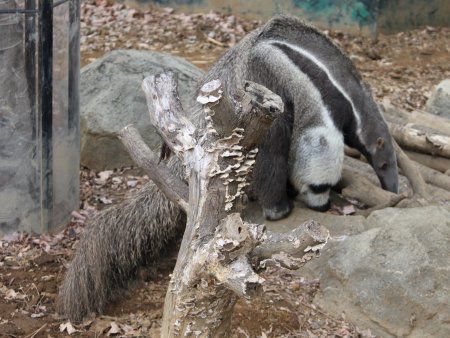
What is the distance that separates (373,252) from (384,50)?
304 inches

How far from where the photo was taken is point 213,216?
3.85 meters

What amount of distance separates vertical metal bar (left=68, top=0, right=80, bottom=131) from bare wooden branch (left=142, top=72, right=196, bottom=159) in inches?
115

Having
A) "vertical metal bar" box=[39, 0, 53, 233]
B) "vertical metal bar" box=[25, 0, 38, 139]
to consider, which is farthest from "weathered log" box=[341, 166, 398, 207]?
"vertical metal bar" box=[25, 0, 38, 139]

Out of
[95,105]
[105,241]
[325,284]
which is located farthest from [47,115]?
[325,284]

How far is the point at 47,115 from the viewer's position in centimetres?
664

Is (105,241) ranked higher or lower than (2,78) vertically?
lower

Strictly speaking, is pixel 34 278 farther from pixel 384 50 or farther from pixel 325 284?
pixel 384 50

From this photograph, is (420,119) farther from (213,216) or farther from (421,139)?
(213,216)

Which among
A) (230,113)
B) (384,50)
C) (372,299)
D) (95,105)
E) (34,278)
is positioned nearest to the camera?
(230,113)

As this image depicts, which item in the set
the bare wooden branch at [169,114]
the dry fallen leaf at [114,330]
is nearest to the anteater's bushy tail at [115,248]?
the dry fallen leaf at [114,330]

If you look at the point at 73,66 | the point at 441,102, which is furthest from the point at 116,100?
the point at 441,102

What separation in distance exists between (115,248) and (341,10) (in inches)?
336

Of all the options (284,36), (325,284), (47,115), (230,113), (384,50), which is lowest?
(384,50)

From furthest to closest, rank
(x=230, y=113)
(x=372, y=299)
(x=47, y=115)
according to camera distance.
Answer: (x=47, y=115), (x=372, y=299), (x=230, y=113)
